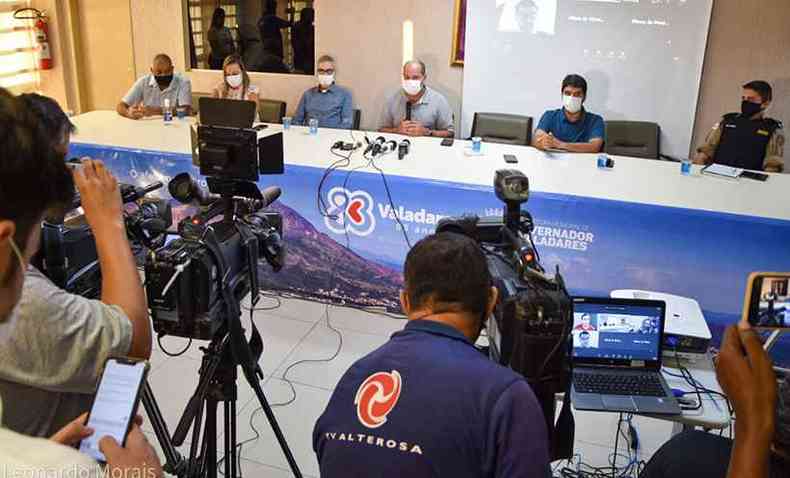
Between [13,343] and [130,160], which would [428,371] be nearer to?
[13,343]

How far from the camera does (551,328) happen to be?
1.59 meters

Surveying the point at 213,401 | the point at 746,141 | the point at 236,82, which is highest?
the point at 236,82

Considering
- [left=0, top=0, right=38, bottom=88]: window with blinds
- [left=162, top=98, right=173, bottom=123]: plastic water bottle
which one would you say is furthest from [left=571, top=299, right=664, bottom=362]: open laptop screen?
[left=0, top=0, right=38, bottom=88]: window with blinds

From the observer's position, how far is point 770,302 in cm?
149

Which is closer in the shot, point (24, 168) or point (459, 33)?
point (24, 168)

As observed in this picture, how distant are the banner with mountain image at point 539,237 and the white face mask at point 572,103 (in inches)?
56.3

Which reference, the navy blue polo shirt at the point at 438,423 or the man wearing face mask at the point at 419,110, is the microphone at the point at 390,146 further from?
the navy blue polo shirt at the point at 438,423

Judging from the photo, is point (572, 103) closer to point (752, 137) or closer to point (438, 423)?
point (752, 137)

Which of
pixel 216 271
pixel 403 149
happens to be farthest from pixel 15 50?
pixel 216 271

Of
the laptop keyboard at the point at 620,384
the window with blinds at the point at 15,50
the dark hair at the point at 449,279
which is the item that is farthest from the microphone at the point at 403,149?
the window with blinds at the point at 15,50

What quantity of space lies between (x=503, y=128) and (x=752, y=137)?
1.72m

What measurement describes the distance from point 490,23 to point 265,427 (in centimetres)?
393

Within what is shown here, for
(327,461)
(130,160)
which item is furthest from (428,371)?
(130,160)

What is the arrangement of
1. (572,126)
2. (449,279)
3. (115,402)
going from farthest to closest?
(572,126) → (449,279) → (115,402)
